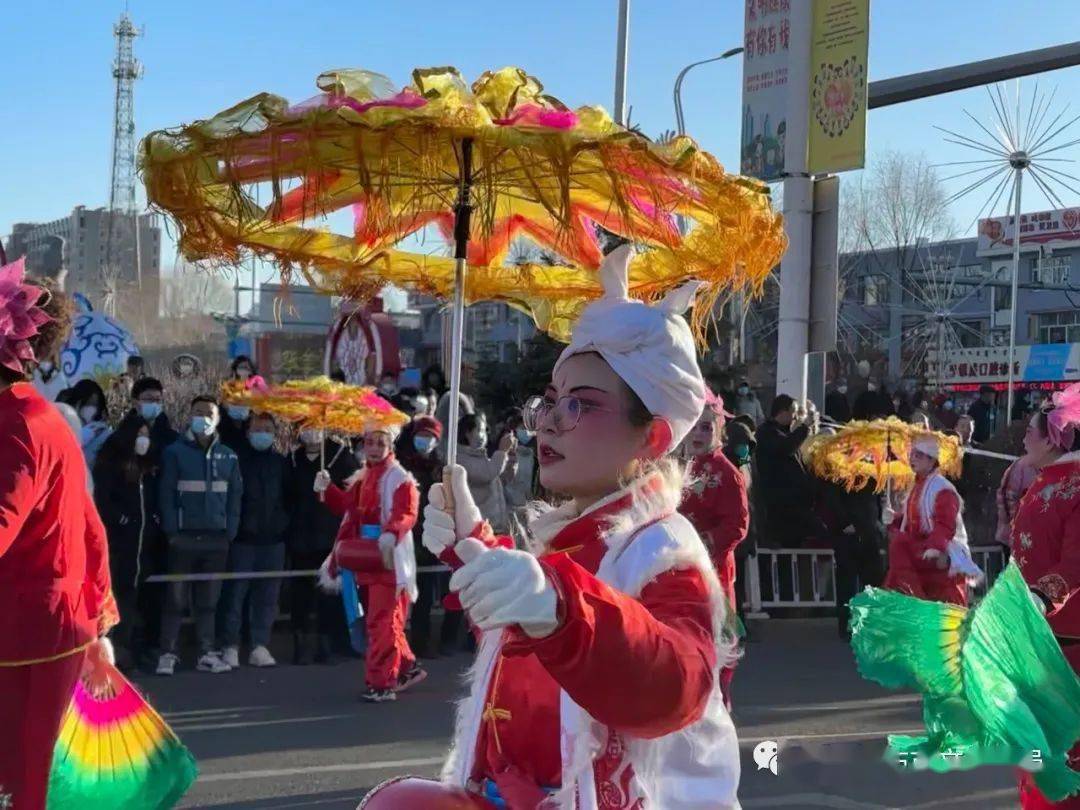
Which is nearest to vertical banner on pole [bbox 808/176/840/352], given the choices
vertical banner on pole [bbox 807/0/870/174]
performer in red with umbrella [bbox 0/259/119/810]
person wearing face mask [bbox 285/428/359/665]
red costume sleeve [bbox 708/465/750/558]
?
vertical banner on pole [bbox 807/0/870/174]

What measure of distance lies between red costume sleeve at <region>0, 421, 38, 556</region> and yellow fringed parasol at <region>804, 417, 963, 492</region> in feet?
24.4

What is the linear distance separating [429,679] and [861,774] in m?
3.63

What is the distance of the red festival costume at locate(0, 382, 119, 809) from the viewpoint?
12.4 ft

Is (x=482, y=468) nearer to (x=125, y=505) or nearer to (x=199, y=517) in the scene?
(x=199, y=517)

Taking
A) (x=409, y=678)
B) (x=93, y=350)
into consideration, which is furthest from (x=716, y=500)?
(x=93, y=350)

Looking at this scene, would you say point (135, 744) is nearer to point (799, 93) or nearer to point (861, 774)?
point (861, 774)

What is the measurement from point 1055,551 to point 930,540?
492 centimetres

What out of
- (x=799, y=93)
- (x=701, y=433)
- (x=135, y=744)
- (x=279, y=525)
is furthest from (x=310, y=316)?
(x=135, y=744)

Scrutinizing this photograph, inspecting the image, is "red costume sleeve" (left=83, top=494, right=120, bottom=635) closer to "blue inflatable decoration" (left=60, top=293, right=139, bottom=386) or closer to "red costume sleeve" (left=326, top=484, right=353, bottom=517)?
"red costume sleeve" (left=326, top=484, right=353, bottom=517)

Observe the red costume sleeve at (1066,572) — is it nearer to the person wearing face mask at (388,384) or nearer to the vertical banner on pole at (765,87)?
the person wearing face mask at (388,384)

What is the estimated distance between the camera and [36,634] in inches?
151

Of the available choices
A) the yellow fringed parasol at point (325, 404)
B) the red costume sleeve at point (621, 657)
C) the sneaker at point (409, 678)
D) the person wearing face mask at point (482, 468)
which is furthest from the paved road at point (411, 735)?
the red costume sleeve at point (621, 657)

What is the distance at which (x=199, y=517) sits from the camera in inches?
388

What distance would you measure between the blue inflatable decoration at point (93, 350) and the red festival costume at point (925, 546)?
7674 millimetres
